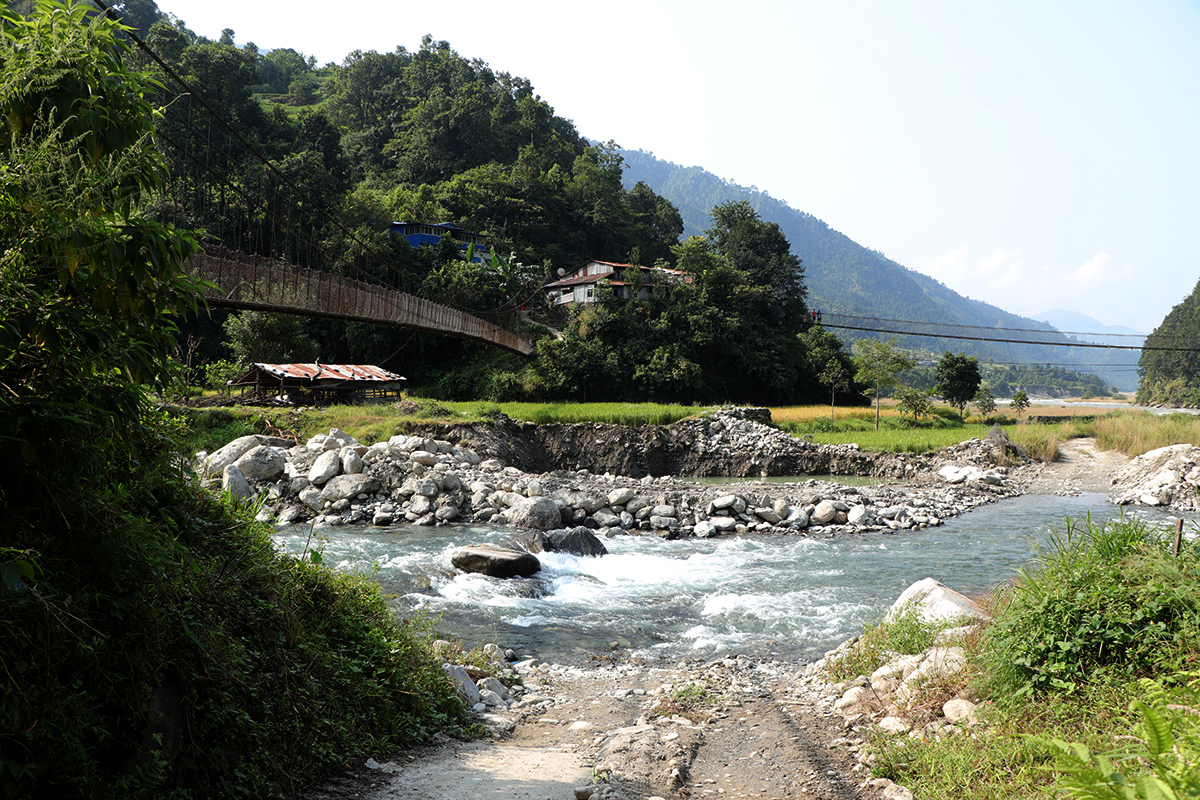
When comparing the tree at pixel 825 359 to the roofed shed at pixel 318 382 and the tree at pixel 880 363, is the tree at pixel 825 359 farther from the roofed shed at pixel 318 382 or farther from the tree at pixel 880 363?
the roofed shed at pixel 318 382

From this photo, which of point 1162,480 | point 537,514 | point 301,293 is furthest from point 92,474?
point 1162,480

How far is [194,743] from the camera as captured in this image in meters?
2.71

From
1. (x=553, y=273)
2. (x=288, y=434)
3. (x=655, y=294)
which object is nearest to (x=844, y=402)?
(x=655, y=294)

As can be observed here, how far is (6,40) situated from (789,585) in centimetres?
916

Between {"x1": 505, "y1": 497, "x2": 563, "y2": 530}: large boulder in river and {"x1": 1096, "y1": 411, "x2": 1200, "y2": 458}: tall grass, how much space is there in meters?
20.3

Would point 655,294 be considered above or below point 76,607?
above

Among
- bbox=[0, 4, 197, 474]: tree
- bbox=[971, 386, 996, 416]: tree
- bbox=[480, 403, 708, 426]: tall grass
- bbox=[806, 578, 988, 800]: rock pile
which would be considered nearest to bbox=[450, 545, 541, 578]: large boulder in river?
bbox=[806, 578, 988, 800]: rock pile

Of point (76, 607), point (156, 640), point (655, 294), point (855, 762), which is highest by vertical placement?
point (655, 294)

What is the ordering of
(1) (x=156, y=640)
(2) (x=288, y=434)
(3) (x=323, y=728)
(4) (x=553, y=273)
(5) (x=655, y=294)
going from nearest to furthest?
(1) (x=156, y=640) → (3) (x=323, y=728) → (2) (x=288, y=434) → (5) (x=655, y=294) → (4) (x=553, y=273)

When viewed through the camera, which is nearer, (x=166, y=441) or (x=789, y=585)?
(x=166, y=441)

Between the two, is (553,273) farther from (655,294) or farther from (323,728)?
(323,728)

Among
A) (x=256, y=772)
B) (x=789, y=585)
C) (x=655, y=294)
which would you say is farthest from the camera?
(x=655, y=294)

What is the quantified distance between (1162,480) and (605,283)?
1005 inches

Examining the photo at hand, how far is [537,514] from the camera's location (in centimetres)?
1266
